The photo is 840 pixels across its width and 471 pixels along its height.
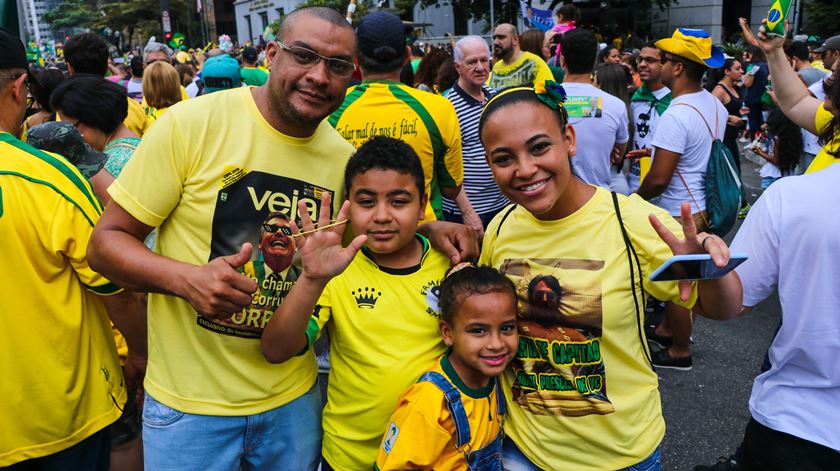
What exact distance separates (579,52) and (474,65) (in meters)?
0.85

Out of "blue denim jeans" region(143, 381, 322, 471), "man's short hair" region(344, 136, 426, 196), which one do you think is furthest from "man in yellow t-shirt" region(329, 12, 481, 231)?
"blue denim jeans" region(143, 381, 322, 471)

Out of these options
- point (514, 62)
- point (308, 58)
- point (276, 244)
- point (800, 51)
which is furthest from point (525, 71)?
point (800, 51)

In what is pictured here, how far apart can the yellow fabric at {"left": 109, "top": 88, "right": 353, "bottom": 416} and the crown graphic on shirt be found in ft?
0.90

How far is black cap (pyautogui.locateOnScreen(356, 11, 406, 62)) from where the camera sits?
372 cm

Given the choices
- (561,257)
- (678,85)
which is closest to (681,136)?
(678,85)

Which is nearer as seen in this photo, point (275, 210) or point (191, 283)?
point (191, 283)

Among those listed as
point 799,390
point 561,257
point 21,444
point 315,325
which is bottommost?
point 21,444

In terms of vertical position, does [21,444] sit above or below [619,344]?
below

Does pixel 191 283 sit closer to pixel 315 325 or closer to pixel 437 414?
pixel 315 325

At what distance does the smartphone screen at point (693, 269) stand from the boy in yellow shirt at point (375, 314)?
89cm

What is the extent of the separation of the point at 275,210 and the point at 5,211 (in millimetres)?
866

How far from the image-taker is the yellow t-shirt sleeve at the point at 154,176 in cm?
191

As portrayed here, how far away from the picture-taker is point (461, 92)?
4.93 meters

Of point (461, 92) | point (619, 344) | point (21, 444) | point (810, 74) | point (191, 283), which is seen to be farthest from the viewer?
point (810, 74)
